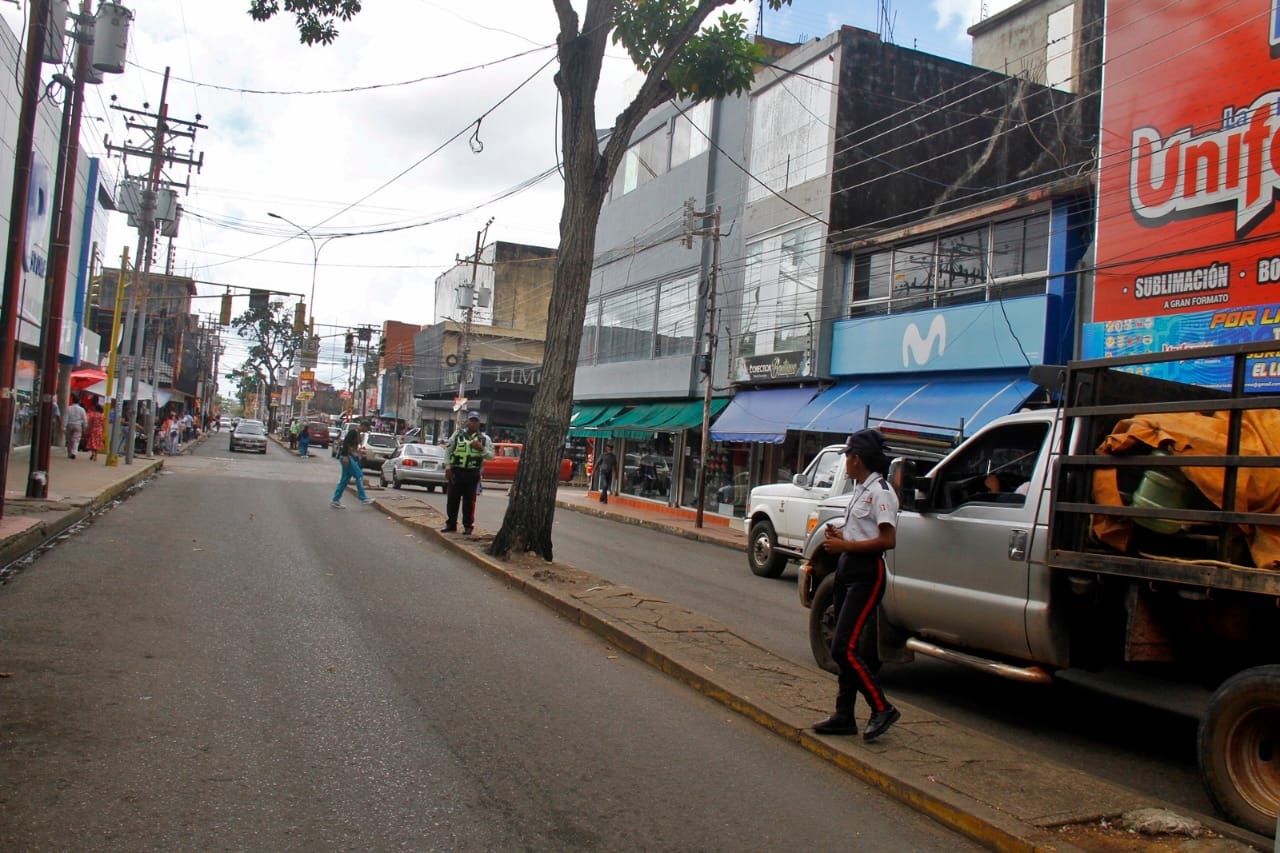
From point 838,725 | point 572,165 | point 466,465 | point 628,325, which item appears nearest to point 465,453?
point 466,465

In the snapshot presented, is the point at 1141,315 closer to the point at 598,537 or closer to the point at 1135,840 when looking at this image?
the point at 598,537

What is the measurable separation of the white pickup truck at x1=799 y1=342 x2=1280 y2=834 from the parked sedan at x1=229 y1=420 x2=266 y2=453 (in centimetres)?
4401

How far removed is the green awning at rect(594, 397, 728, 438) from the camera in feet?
86.3

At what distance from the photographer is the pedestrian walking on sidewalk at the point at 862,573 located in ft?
17.7

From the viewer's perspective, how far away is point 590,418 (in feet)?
109

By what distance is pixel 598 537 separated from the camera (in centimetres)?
1886

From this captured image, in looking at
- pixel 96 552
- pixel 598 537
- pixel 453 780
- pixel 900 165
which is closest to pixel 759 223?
pixel 900 165

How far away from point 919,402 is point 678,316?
11468 mm

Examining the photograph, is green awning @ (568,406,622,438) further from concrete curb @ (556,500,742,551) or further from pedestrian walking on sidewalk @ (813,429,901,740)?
pedestrian walking on sidewalk @ (813,429,901,740)

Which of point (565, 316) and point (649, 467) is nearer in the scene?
point (565, 316)

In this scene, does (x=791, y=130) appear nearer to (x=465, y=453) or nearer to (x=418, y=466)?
(x=418, y=466)

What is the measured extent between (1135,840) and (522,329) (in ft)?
195

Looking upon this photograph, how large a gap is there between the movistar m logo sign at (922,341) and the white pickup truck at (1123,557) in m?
11.6

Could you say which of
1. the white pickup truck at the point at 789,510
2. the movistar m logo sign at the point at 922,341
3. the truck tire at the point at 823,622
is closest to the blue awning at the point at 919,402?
the movistar m logo sign at the point at 922,341
